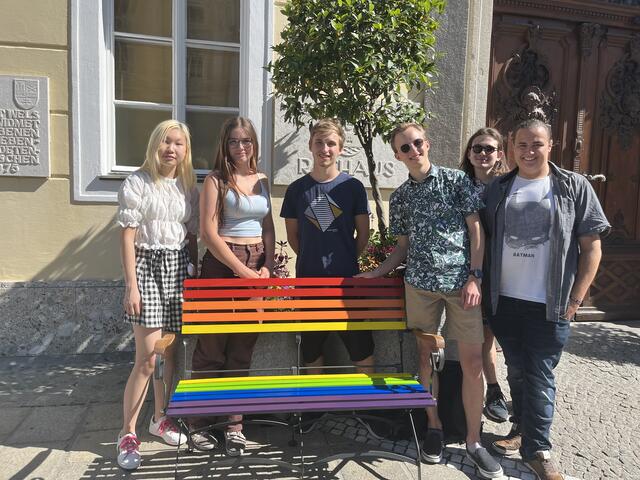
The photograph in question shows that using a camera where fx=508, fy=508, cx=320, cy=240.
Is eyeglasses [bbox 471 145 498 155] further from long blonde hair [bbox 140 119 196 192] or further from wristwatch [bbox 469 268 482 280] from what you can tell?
long blonde hair [bbox 140 119 196 192]

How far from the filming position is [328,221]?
309cm

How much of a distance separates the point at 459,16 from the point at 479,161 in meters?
2.34

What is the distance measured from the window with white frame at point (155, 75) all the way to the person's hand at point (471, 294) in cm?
264

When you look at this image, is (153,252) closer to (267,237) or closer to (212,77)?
(267,237)

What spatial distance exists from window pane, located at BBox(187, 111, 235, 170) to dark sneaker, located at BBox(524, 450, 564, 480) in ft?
12.3

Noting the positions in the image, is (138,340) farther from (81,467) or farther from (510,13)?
(510,13)

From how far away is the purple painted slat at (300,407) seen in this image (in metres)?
2.43

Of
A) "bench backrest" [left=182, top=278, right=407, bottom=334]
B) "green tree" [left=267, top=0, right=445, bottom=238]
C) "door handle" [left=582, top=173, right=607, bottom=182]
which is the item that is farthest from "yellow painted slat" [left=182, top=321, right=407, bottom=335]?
"door handle" [left=582, top=173, right=607, bottom=182]

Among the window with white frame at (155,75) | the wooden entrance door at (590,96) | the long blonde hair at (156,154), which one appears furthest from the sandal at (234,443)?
the wooden entrance door at (590,96)

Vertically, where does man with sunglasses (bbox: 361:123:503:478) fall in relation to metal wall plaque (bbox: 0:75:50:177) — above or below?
below

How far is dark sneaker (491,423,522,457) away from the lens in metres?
3.07

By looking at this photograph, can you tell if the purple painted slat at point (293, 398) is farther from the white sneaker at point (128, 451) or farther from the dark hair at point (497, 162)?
the dark hair at point (497, 162)

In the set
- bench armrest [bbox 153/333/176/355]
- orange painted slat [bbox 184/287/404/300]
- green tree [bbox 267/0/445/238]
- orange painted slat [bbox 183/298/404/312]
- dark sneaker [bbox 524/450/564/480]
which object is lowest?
dark sneaker [bbox 524/450/564/480]

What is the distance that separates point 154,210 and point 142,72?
2.41 meters
